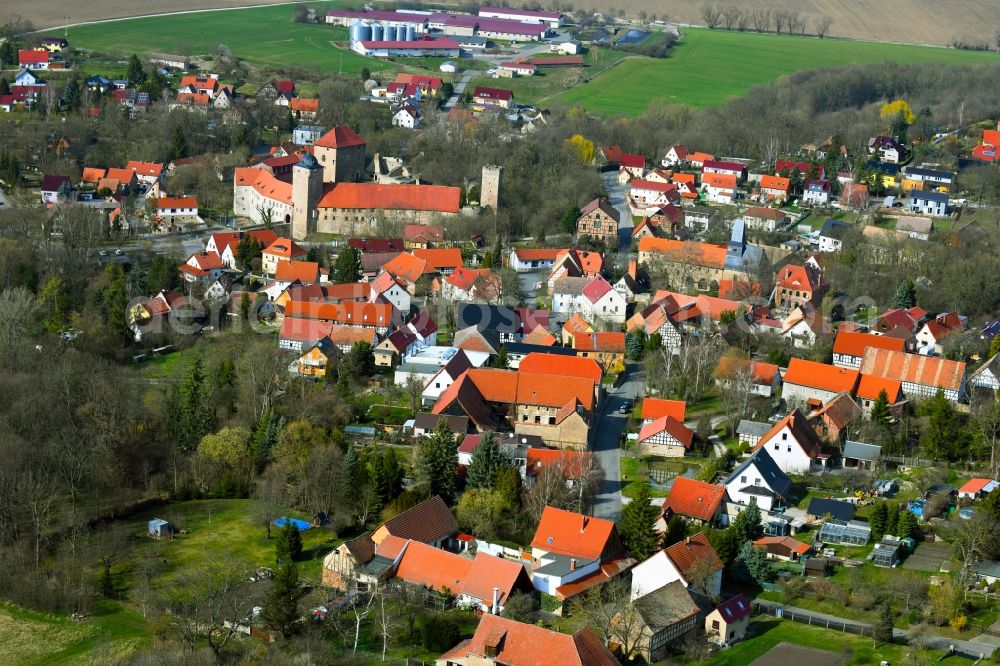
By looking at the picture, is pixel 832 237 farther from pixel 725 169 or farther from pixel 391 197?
pixel 391 197

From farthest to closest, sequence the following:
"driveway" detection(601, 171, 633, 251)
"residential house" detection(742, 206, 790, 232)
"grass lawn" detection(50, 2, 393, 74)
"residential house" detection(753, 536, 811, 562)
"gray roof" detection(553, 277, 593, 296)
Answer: "grass lawn" detection(50, 2, 393, 74)
"residential house" detection(742, 206, 790, 232)
"driveway" detection(601, 171, 633, 251)
"gray roof" detection(553, 277, 593, 296)
"residential house" detection(753, 536, 811, 562)

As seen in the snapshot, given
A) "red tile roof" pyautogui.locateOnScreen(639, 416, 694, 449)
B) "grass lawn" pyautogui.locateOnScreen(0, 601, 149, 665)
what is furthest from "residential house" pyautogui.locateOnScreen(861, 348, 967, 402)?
"grass lawn" pyautogui.locateOnScreen(0, 601, 149, 665)

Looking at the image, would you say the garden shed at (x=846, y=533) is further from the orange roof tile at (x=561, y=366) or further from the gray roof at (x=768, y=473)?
the orange roof tile at (x=561, y=366)

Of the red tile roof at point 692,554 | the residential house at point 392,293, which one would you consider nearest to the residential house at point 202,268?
the residential house at point 392,293

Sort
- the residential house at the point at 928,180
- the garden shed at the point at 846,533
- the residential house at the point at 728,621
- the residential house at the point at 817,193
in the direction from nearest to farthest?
1. the residential house at the point at 728,621
2. the garden shed at the point at 846,533
3. the residential house at the point at 817,193
4. the residential house at the point at 928,180

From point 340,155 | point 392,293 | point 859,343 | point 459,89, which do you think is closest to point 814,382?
point 859,343

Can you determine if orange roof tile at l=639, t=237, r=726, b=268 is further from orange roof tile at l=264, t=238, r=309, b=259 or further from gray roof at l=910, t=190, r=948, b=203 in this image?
gray roof at l=910, t=190, r=948, b=203
